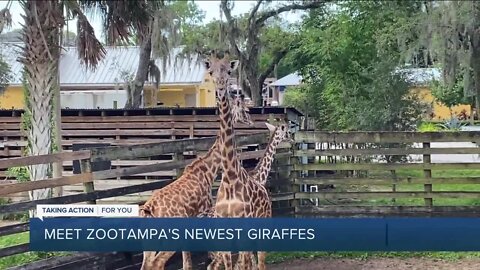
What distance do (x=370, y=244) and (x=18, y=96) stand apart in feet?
83.2

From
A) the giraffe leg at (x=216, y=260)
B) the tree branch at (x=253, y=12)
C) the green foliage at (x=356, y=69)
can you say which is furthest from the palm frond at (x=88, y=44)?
the tree branch at (x=253, y=12)

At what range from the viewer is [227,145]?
19.0 ft

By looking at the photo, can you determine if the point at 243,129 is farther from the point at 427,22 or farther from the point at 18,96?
the point at 18,96

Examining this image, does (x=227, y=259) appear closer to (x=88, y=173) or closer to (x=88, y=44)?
(x=88, y=173)

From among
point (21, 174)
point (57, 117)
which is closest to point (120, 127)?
point (21, 174)

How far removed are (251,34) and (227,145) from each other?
17795mm

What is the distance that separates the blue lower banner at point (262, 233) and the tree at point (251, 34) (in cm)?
1730

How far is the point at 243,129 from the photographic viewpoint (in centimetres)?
1377

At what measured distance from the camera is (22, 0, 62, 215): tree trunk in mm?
8523

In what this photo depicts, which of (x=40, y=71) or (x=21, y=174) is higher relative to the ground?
(x=40, y=71)

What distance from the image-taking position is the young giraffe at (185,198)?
548cm

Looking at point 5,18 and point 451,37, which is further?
point 451,37

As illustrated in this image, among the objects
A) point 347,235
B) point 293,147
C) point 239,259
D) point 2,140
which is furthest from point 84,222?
point 2,140

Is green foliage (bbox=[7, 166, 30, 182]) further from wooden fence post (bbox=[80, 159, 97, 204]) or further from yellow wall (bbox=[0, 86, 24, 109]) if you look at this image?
yellow wall (bbox=[0, 86, 24, 109])
